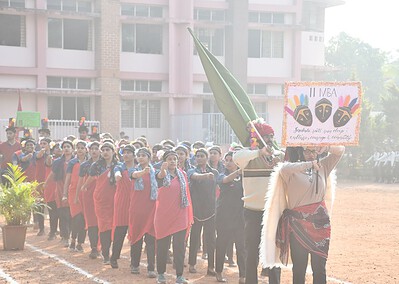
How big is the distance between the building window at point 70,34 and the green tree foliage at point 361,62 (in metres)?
41.0

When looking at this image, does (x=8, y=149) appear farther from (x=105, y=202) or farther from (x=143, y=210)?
(x=143, y=210)

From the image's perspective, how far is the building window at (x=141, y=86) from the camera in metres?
31.0

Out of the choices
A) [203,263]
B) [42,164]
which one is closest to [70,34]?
[42,164]

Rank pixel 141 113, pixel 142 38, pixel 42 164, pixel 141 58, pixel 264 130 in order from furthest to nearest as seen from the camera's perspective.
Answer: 1. pixel 141 113
2. pixel 142 38
3. pixel 141 58
4. pixel 42 164
5. pixel 264 130

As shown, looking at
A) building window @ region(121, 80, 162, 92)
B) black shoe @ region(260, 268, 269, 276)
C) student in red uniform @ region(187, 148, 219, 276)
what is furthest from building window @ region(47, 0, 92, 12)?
black shoe @ region(260, 268, 269, 276)

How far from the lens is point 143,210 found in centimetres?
988

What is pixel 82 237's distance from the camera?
1202cm

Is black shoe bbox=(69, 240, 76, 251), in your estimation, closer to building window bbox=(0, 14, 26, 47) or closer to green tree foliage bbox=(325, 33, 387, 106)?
building window bbox=(0, 14, 26, 47)

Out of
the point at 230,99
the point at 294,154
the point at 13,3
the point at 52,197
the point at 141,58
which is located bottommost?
the point at 52,197

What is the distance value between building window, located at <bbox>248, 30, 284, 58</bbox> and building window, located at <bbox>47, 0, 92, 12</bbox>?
7.41m

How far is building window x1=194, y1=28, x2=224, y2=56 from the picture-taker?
32.5m

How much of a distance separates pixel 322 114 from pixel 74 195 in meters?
6.62

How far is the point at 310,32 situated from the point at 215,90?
1095 inches

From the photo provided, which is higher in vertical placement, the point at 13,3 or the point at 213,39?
the point at 13,3
